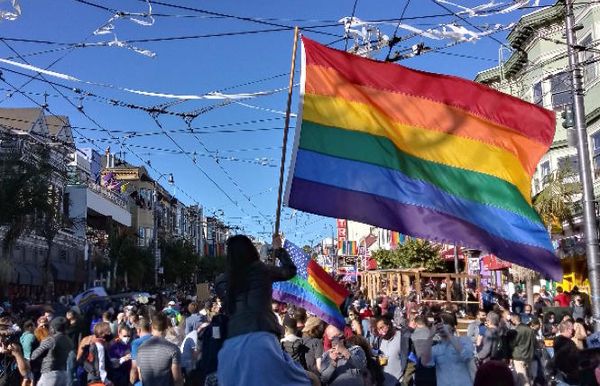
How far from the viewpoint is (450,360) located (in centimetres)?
837

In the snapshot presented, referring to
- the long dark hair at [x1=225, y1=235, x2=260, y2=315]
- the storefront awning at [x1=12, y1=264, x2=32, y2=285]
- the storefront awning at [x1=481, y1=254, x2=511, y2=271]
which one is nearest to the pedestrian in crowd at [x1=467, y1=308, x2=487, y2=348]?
the long dark hair at [x1=225, y1=235, x2=260, y2=315]

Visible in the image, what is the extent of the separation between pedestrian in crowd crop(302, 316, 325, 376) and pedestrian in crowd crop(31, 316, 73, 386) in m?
3.00

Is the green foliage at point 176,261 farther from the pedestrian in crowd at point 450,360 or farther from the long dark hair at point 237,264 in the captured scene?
the long dark hair at point 237,264

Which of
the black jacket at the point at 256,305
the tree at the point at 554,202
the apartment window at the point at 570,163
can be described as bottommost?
the black jacket at the point at 256,305

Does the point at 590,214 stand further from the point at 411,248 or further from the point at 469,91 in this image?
the point at 411,248

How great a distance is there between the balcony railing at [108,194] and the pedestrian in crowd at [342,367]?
156 feet

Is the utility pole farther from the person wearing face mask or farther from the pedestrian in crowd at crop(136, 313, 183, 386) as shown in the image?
the person wearing face mask

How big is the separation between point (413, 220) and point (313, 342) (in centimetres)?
246

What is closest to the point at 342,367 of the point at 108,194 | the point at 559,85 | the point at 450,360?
the point at 450,360

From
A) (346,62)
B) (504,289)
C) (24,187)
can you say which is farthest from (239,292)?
(504,289)

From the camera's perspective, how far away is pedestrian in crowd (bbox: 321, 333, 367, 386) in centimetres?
684

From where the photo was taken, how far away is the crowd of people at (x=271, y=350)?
4.31m

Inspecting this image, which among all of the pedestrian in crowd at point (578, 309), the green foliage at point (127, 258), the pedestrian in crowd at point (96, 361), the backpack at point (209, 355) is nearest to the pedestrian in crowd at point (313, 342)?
the backpack at point (209, 355)

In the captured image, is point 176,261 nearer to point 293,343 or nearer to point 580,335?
point 580,335
